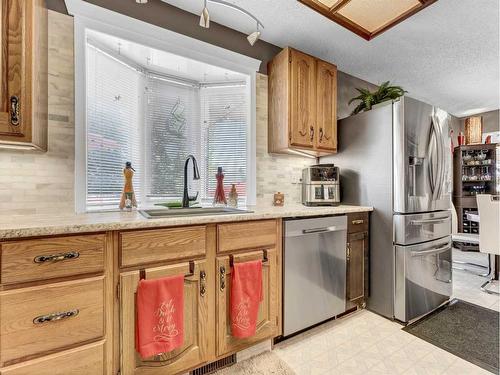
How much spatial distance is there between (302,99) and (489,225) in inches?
95.1

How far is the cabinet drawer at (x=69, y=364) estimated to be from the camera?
98cm

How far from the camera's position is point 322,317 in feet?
6.11

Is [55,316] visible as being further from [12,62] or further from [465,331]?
[465,331]

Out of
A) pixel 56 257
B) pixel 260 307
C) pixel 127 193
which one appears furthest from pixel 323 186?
pixel 56 257

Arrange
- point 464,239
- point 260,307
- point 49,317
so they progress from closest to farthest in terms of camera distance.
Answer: point 49,317, point 260,307, point 464,239

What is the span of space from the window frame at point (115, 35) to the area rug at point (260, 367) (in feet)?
4.17

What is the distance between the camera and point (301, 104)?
2242mm

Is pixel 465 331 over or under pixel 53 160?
under

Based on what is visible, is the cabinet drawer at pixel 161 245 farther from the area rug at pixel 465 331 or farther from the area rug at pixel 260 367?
the area rug at pixel 465 331

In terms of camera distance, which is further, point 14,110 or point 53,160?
point 53,160

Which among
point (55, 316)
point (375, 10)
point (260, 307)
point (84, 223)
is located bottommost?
point (260, 307)

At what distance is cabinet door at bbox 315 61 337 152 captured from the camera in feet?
7.74

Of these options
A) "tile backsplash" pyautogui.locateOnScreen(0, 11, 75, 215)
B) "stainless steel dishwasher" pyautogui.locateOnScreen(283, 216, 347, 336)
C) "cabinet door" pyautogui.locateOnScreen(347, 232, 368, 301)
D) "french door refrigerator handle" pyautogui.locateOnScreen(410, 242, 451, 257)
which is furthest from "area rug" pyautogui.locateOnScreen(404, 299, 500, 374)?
"tile backsplash" pyautogui.locateOnScreen(0, 11, 75, 215)

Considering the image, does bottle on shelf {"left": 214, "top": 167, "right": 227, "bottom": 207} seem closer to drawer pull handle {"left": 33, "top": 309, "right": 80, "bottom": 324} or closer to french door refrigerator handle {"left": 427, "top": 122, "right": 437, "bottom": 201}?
drawer pull handle {"left": 33, "top": 309, "right": 80, "bottom": 324}
